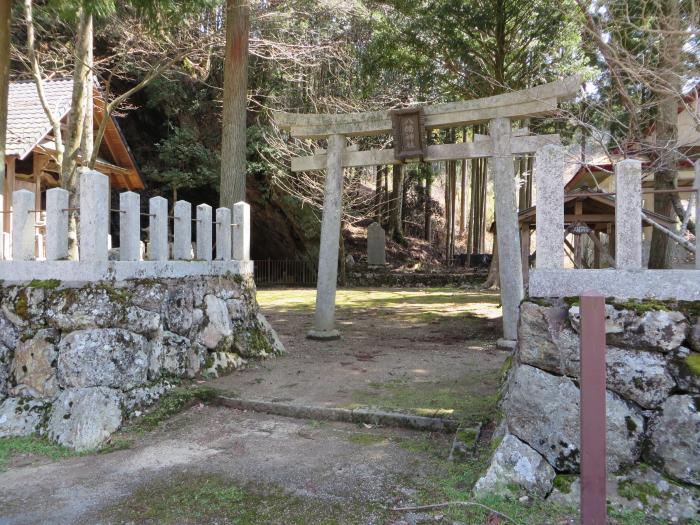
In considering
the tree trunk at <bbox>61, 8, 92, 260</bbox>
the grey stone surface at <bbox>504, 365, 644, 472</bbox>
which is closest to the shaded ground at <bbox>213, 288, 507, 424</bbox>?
the grey stone surface at <bbox>504, 365, 644, 472</bbox>

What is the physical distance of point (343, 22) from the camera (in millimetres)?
17516

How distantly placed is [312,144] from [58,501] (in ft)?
48.7

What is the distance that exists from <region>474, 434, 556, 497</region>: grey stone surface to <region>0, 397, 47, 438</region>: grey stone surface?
12.9 feet

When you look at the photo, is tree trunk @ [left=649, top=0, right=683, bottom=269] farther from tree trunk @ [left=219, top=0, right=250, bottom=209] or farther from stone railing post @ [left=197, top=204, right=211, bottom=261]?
tree trunk @ [left=219, top=0, right=250, bottom=209]

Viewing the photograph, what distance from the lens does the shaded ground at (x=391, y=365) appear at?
540 centimetres

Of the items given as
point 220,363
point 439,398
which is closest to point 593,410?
point 439,398

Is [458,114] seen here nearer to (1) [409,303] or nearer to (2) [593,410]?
(2) [593,410]

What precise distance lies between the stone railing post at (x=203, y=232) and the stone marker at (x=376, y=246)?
607 inches

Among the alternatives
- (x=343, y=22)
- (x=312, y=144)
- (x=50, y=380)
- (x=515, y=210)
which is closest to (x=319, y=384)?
(x=50, y=380)

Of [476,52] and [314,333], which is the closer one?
[314,333]

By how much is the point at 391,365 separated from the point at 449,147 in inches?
148

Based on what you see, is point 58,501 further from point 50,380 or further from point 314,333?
point 314,333

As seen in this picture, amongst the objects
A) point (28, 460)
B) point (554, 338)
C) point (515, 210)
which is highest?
point (515, 210)

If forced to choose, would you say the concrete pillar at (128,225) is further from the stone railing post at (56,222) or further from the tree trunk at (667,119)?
the tree trunk at (667,119)
